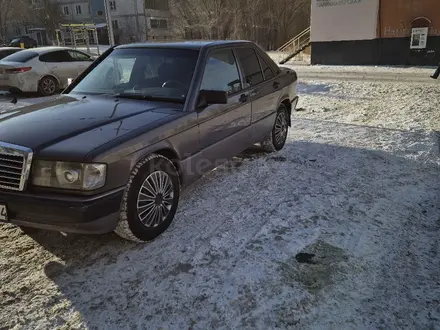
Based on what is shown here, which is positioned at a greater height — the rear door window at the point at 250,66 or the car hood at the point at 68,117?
the rear door window at the point at 250,66

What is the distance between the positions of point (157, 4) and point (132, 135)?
59565 millimetres

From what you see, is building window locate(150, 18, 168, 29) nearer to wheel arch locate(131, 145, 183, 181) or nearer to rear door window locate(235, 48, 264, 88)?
rear door window locate(235, 48, 264, 88)

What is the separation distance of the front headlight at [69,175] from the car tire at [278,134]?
3.22 m

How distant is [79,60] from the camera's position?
12633 millimetres

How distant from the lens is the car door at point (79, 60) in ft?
40.8

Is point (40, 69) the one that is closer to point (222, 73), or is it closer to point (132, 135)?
point (222, 73)

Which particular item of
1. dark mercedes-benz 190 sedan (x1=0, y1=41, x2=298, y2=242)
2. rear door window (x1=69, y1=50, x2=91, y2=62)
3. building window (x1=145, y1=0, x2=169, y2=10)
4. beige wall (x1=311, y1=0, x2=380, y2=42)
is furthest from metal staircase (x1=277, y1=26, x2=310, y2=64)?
building window (x1=145, y1=0, x2=169, y2=10)

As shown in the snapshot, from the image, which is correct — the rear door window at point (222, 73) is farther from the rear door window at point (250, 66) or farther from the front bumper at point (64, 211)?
the front bumper at point (64, 211)

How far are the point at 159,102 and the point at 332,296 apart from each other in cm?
242

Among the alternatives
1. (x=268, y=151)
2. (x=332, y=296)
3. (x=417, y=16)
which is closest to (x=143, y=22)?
(x=417, y=16)

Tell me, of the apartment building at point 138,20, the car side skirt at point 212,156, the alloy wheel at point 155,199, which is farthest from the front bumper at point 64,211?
the apartment building at point 138,20

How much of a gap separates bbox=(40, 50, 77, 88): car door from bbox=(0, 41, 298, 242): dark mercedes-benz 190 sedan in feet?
26.3

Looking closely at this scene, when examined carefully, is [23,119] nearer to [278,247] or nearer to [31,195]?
[31,195]

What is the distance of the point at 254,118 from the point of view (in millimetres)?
5098
